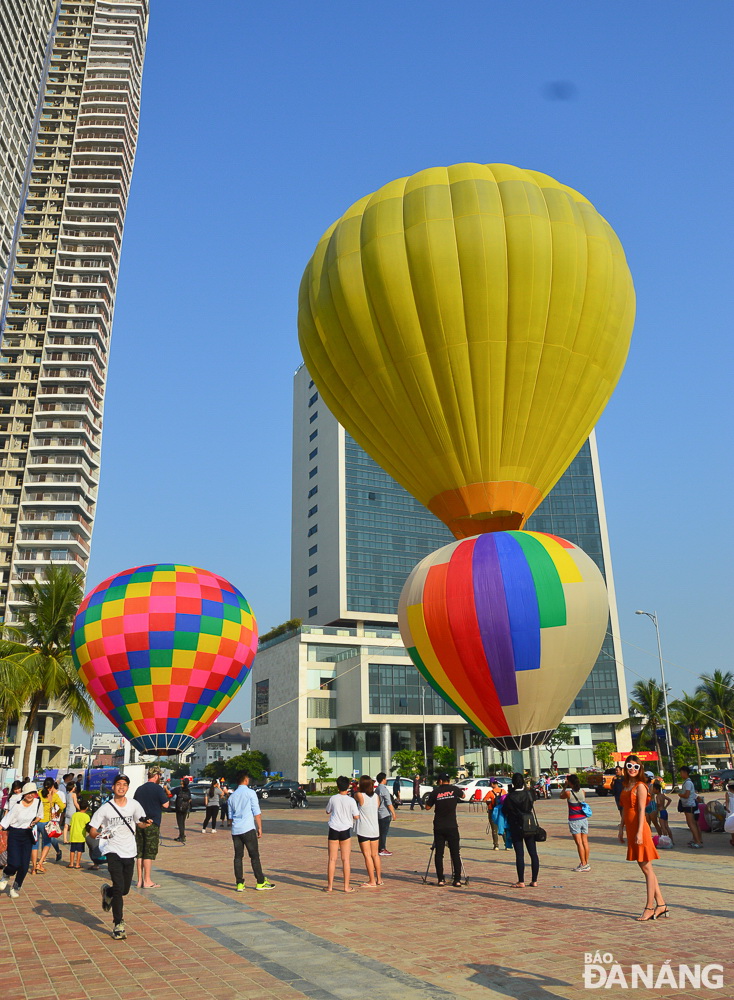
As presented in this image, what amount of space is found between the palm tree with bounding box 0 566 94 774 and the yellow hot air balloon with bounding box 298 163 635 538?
21192 millimetres

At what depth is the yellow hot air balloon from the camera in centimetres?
1870

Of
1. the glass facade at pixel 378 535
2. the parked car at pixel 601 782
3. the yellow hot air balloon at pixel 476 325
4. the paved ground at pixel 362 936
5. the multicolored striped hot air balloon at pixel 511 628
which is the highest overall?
the glass facade at pixel 378 535

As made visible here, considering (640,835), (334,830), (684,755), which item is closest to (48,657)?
(334,830)

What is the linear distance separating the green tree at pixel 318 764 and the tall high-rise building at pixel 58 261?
22.9 metres

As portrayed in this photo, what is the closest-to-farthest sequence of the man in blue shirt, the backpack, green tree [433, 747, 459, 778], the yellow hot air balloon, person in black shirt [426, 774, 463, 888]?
the man in blue shirt
person in black shirt [426, 774, 463, 888]
the yellow hot air balloon
the backpack
green tree [433, 747, 459, 778]

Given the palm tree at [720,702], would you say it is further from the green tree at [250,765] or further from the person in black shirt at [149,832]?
the person in black shirt at [149,832]

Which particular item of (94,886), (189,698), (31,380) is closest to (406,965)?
(94,886)

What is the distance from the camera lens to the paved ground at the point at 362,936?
6715mm

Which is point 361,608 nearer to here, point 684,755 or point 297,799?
point 684,755

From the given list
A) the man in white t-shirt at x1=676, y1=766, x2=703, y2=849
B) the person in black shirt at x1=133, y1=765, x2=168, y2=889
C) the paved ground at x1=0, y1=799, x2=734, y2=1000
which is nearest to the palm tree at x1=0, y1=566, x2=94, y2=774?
the person in black shirt at x1=133, y1=765, x2=168, y2=889

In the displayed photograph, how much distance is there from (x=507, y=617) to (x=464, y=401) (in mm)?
5438

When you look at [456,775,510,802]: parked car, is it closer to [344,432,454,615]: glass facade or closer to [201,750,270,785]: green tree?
[201,750,270,785]: green tree

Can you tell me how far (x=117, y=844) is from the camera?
884 cm

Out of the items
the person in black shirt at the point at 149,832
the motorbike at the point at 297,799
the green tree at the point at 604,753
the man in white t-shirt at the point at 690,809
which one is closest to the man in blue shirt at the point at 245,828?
the person in black shirt at the point at 149,832
